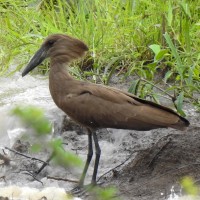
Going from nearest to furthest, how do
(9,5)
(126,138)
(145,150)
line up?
1. (145,150)
2. (126,138)
3. (9,5)

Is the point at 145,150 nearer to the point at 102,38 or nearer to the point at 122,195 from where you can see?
the point at 122,195

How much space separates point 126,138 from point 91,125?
89 centimetres

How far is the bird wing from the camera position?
13.4 ft

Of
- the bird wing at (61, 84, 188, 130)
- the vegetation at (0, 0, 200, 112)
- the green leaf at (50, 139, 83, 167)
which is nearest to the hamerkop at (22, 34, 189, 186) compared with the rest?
the bird wing at (61, 84, 188, 130)

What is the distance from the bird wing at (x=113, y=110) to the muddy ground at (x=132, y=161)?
0.33 meters

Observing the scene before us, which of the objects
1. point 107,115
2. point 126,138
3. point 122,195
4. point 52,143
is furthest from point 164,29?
point 52,143

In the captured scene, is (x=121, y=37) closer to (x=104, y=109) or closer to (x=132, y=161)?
(x=132, y=161)

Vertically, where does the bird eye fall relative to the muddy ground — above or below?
above

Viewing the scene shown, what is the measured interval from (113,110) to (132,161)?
509 millimetres

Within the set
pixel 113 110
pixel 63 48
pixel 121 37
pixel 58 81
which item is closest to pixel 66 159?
pixel 113 110

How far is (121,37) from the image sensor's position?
235 inches

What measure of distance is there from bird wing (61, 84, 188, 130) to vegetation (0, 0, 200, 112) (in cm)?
71

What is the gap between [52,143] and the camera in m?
2.00

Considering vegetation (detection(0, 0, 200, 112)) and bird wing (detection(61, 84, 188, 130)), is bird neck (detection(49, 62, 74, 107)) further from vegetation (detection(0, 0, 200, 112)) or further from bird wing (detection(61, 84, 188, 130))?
vegetation (detection(0, 0, 200, 112))
